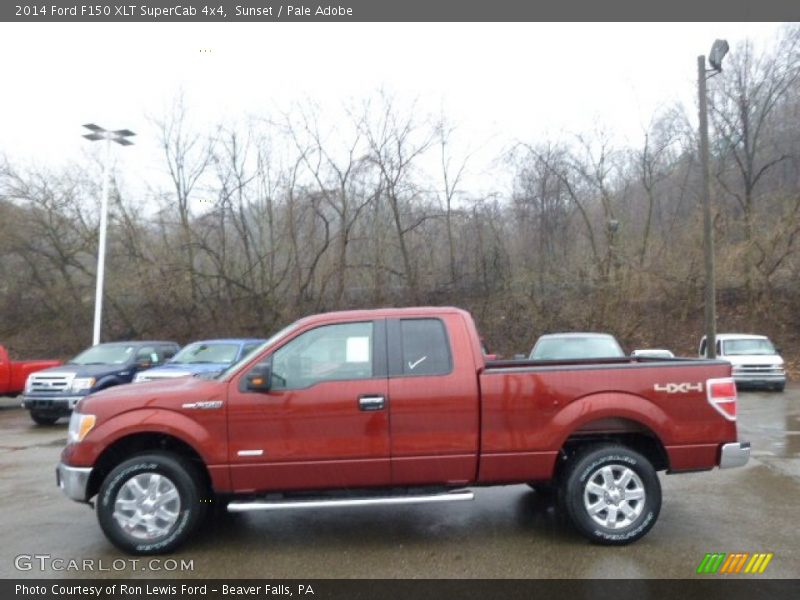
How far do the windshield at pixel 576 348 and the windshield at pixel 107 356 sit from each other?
9.16 m

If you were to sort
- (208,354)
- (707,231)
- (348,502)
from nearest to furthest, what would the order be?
(348,502), (208,354), (707,231)

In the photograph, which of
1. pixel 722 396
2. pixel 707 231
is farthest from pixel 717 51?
pixel 722 396

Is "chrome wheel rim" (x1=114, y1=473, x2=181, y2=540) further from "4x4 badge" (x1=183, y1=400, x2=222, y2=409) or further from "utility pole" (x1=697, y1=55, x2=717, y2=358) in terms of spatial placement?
"utility pole" (x1=697, y1=55, x2=717, y2=358)

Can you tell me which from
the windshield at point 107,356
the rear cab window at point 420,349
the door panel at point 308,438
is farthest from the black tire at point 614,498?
the windshield at point 107,356

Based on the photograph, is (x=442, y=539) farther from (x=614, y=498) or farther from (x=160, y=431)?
(x=160, y=431)

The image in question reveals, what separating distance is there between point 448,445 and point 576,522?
4.02 ft

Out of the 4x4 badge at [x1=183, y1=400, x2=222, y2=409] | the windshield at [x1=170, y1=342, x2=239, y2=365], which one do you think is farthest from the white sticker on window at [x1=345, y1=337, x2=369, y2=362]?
the windshield at [x1=170, y1=342, x2=239, y2=365]

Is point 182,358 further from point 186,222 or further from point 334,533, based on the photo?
point 186,222

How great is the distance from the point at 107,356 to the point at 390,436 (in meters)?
11.6

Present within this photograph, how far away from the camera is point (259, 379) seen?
5129 millimetres

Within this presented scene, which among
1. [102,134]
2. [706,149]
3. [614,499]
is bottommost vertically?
[614,499]

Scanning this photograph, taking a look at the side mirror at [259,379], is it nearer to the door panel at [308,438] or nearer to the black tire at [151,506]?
the door panel at [308,438]

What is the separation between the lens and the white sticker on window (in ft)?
17.5
